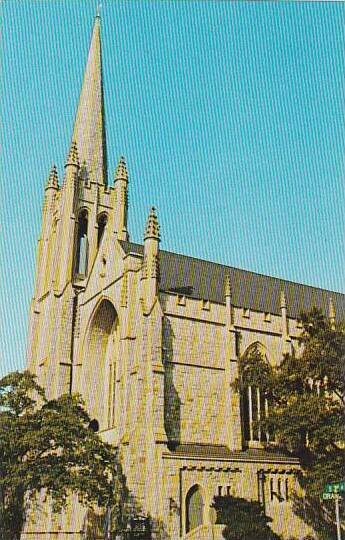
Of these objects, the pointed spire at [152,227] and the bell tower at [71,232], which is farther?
the bell tower at [71,232]

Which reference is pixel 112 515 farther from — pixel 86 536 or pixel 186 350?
pixel 186 350

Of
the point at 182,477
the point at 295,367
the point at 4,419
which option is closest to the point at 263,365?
the point at 295,367

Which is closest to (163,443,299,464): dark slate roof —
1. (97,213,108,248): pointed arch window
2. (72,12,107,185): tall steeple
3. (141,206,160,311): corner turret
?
(141,206,160,311): corner turret

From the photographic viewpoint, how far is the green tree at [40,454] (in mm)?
23203

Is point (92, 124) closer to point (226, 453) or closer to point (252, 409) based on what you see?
point (252, 409)

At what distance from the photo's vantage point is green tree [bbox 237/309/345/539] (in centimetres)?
2758

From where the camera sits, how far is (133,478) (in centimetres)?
2920

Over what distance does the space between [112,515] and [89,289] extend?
50.1ft

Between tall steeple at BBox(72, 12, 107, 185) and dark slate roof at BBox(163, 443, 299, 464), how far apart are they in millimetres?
24818

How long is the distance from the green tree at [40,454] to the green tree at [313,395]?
8669 millimetres

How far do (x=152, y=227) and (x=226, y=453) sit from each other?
42.9 ft

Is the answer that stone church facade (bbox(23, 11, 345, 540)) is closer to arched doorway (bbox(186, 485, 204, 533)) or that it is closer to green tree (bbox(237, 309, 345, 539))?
arched doorway (bbox(186, 485, 204, 533))

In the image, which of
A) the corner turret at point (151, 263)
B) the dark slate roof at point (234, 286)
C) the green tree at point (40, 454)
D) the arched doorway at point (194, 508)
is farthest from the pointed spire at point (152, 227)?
the arched doorway at point (194, 508)

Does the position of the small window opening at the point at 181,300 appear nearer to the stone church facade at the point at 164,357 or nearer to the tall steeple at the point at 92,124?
the stone church facade at the point at 164,357
